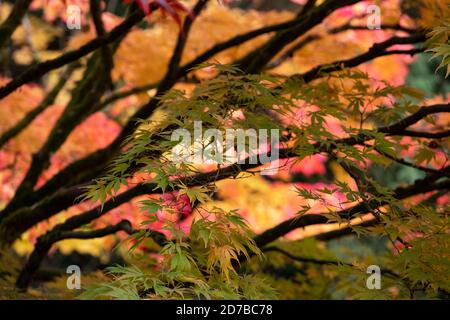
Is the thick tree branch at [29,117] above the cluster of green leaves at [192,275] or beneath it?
above

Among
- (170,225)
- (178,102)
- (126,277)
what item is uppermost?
(178,102)

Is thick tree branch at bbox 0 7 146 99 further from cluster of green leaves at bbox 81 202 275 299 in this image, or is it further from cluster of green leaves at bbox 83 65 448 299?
cluster of green leaves at bbox 81 202 275 299

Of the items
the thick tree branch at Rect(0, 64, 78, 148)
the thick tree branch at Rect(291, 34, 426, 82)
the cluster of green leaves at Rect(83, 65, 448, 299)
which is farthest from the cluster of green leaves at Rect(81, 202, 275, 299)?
the thick tree branch at Rect(0, 64, 78, 148)

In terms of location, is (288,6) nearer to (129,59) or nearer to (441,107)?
(129,59)

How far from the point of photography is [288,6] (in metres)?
12.3

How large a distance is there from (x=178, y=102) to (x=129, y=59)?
2738 millimetres

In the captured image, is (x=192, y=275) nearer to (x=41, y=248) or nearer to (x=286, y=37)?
(x=41, y=248)

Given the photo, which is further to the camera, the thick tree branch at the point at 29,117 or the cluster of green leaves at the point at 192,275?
the thick tree branch at the point at 29,117

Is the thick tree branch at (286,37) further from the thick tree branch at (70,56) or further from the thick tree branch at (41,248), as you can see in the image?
the thick tree branch at (41,248)

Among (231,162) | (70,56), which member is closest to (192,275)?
(231,162)

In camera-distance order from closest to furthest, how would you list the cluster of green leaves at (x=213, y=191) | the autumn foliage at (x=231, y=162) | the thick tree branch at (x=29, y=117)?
the cluster of green leaves at (x=213, y=191)
the autumn foliage at (x=231, y=162)
the thick tree branch at (x=29, y=117)

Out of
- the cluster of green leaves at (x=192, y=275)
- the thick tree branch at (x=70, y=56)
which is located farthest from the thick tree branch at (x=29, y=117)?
the cluster of green leaves at (x=192, y=275)

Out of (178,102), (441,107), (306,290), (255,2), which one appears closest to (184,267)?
(178,102)

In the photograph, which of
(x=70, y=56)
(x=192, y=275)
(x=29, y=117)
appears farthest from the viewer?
(x=29, y=117)
